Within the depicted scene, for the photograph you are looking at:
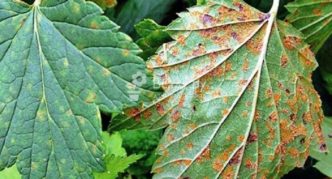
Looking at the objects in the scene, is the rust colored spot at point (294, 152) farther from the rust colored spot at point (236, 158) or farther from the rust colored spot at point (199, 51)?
the rust colored spot at point (199, 51)

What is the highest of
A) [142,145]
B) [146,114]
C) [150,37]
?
[150,37]

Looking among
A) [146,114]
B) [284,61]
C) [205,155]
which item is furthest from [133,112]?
[284,61]

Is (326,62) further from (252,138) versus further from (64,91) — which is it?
(64,91)

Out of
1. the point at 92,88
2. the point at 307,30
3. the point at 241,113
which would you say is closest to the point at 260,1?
the point at 307,30

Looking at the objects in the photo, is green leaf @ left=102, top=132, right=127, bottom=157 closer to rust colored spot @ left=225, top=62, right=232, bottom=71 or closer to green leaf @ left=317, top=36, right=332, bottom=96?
rust colored spot @ left=225, top=62, right=232, bottom=71

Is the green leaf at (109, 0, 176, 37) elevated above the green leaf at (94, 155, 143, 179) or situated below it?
above

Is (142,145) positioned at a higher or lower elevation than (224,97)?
lower

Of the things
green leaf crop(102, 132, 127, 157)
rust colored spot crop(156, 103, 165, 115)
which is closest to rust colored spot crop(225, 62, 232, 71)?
rust colored spot crop(156, 103, 165, 115)
